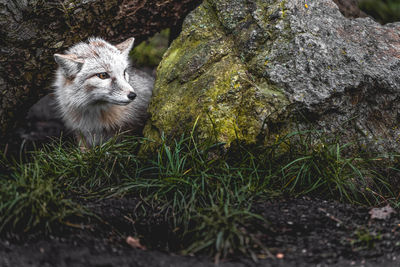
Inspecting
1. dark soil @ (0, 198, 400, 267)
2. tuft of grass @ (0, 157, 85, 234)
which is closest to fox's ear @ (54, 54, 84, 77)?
tuft of grass @ (0, 157, 85, 234)

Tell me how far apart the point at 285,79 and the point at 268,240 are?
1.62 m

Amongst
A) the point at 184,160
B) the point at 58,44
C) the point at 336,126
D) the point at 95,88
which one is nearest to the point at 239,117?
the point at 184,160

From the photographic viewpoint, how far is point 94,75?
4.34m

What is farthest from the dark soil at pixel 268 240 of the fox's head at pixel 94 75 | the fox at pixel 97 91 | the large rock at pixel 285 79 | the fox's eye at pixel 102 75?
the fox's eye at pixel 102 75

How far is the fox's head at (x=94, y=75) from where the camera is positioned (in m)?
4.24

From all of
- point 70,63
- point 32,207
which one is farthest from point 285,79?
point 32,207

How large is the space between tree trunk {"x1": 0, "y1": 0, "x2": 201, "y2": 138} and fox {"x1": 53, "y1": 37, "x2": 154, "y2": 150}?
0.18 meters

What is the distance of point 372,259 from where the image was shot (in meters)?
2.68

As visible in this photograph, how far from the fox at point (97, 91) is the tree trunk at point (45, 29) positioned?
18cm

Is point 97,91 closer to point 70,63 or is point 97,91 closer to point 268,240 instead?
point 70,63

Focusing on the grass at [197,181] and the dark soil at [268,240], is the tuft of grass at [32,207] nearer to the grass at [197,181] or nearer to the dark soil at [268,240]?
the grass at [197,181]

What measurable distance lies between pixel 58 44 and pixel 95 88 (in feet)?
2.53

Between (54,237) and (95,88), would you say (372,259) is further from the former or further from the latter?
(95,88)

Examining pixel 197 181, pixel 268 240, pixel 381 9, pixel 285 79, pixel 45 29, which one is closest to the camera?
pixel 268 240
